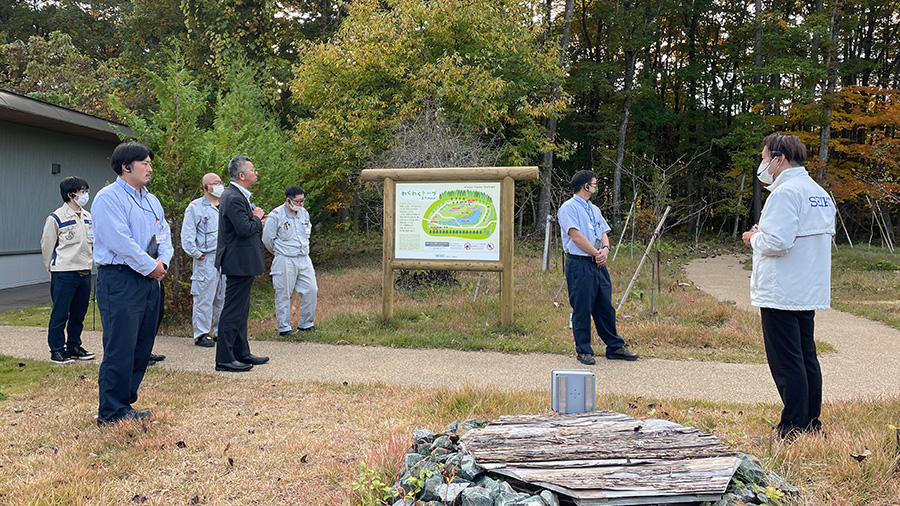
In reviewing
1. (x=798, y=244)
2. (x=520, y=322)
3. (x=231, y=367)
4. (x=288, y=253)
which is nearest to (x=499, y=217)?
(x=520, y=322)

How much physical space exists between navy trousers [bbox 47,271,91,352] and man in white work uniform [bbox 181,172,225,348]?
115 centimetres

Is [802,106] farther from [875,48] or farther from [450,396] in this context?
[450,396]

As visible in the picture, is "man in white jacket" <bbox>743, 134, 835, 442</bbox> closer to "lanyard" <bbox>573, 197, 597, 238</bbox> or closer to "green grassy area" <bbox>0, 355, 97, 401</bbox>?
"lanyard" <bbox>573, 197, 597, 238</bbox>

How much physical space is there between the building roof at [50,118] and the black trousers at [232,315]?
574cm

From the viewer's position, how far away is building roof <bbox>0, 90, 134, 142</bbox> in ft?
33.7

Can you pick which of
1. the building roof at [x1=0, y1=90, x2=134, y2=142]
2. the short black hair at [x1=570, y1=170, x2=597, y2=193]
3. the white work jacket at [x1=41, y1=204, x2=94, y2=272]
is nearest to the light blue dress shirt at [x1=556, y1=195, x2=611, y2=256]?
the short black hair at [x1=570, y1=170, x2=597, y2=193]

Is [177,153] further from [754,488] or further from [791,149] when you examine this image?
[754,488]

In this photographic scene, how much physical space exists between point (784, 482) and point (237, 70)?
54.9ft

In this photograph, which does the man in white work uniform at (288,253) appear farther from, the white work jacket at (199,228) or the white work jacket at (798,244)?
the white work jacket at (798,244)

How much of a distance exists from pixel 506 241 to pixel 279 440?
417cm

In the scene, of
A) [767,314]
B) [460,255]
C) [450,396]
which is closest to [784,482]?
[767,314]

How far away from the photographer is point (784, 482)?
296 cm

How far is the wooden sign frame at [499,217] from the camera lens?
7305 millimetres

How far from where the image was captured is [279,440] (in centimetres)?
391
